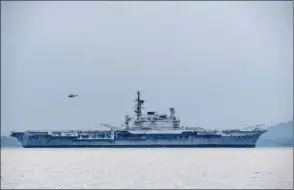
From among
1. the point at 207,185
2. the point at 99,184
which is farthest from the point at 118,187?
the point at 207,185

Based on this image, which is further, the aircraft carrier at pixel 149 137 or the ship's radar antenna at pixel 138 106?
the ship's radar antenna at pixel 138 106

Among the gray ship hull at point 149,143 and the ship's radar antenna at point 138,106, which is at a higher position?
the ship's radar antenna at point 138,106

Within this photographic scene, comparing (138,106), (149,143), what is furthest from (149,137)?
(138,106)

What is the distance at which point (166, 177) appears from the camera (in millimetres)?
52781

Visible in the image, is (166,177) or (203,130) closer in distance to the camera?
(166,177)

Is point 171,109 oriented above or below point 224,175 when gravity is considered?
above

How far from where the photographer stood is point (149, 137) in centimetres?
13275

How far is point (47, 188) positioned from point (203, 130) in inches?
3547

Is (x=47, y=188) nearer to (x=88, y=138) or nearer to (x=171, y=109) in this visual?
(x=88, y=138)

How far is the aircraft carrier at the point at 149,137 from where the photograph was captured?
13050 centimetres

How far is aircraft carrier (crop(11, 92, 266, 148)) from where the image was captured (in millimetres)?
130500

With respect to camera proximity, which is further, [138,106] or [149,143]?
[138,106]

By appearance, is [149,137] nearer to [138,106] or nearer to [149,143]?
[149,143]

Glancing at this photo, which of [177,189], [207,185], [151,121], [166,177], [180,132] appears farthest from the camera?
[151,121]
